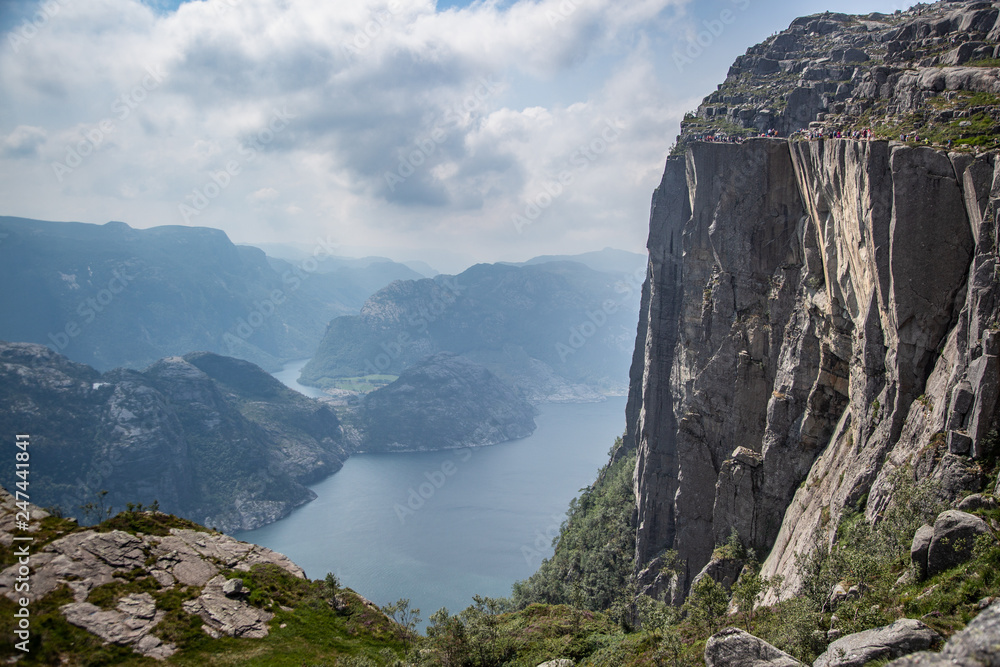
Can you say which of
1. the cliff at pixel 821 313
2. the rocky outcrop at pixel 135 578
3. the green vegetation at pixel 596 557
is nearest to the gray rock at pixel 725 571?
the cliff at pixel 821 313

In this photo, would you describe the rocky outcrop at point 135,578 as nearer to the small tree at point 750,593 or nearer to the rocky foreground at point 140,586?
the rocky foreground at point 140,586

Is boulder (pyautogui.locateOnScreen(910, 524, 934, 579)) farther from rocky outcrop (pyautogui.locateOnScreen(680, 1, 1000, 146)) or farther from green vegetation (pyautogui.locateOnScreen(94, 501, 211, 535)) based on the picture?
green vegetation (pyautogui.locateOnScreen(94, 501, 211, 535))

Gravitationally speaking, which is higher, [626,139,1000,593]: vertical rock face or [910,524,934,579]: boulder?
[626,139,1000,593]: vertical rock face

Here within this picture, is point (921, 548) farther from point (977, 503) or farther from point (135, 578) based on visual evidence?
point (135, 578)

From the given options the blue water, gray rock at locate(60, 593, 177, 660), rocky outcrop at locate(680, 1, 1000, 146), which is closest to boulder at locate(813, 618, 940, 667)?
rocky outcrop at locate(680, 1, 1000, 146)

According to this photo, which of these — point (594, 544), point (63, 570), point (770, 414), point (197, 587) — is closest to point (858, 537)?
point (770, 414)

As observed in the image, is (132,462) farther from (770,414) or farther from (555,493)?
(770,414)
